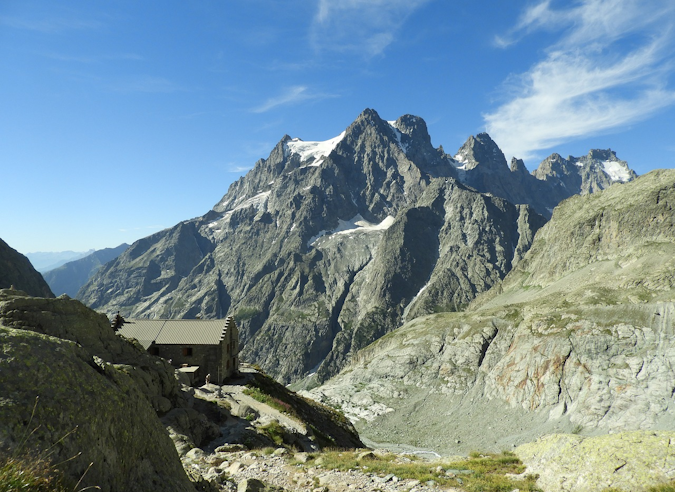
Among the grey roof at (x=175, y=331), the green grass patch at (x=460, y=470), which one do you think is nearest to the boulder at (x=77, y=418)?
the green grass patch at (x=460, y=470)

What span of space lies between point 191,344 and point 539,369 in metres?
88.3

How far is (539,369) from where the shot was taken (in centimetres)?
9656

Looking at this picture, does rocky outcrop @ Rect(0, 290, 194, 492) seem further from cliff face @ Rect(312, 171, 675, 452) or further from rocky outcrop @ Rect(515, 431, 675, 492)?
cliff face @ Rect(312, 171, 675, 452)

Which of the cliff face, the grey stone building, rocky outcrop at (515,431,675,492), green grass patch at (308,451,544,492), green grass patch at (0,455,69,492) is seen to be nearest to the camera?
green grass patch at (0,455,69,492)

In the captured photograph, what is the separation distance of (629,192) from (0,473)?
242m

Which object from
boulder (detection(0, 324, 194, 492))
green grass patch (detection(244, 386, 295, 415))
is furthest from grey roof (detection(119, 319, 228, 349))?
boulder (detection(0, 324, 194, 492))

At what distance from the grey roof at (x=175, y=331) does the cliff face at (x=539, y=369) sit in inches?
2408

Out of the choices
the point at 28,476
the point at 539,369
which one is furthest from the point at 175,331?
the point at 539,369

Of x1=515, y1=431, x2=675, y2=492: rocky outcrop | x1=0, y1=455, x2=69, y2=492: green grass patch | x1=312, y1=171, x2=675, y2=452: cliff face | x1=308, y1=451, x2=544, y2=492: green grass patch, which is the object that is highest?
x1=0, y1=455, x2=69, y2=492: green grass patch

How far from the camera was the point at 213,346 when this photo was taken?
152 ft

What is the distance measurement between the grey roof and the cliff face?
61156 millimetres

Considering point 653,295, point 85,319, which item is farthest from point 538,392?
point 85,319

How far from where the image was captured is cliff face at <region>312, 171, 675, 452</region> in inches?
3129

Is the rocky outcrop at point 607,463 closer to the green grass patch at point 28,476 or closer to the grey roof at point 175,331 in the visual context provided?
the green grass patch at point 28,476
